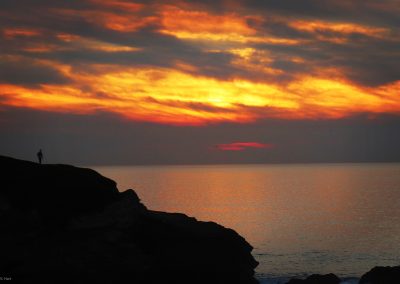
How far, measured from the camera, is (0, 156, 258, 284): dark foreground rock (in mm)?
37875

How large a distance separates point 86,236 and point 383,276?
98.7 feet

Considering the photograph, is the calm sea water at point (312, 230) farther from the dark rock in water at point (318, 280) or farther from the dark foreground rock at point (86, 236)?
the dark foreground rock at point (86, 236)

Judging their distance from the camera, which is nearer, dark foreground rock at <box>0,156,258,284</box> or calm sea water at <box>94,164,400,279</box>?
dark foreground rock at <box>0,156,258,284</box>

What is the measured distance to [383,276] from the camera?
165 ft

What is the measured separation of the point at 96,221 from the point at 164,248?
6.59 metres

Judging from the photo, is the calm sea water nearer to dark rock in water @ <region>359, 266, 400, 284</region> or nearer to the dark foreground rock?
dark rock in water @ <region>359, 266, 400, 284</region>

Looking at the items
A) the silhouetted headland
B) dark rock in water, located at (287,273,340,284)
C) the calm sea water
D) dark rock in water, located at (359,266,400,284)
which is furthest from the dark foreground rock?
Answer: the calm sea water

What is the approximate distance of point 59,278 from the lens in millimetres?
37906

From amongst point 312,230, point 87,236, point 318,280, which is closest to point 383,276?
point 318,280

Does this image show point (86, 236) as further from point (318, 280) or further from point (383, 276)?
point (383, 276)

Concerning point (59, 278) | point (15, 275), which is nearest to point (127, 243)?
point (59, 278)

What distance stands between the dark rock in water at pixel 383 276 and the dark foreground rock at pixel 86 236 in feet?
53.3

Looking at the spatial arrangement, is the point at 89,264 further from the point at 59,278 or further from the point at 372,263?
the point at 372,263

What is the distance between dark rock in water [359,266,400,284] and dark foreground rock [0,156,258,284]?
16231 millimetres
